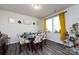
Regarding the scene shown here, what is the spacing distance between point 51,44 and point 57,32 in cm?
55

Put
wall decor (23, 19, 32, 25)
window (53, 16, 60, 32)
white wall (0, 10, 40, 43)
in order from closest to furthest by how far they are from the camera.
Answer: white wall (0, 10, 40, 43) → wall decor (23, 19, 32, 25) → window (53, 16, 60, 32)

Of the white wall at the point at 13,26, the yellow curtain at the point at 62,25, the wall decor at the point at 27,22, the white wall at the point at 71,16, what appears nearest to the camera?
the white wall at the point at 13,26

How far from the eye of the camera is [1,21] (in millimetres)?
2504

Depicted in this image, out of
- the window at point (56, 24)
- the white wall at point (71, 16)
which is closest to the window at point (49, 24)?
the window at point (56, 24)

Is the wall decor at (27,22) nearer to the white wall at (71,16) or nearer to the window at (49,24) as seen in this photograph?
the window at (49,24)

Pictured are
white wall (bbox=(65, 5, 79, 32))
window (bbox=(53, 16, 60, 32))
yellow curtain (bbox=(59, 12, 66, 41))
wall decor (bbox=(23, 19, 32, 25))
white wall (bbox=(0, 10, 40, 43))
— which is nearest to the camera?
white wall (bbox=(0, 10, 40, 43))

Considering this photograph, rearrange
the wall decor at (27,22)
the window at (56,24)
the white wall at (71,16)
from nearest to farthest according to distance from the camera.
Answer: the wall decor at (27,22)
the white wall at (71,16)
the window at (56,24)

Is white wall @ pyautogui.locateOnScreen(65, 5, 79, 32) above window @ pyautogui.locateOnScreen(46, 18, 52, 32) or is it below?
above

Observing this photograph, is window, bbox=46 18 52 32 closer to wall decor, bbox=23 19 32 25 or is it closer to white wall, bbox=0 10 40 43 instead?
white wall, bbox=0 10 40 43

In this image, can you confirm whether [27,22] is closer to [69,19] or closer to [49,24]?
[49,24]

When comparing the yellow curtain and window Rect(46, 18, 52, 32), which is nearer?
window Rect(46, 18, 52, 32)

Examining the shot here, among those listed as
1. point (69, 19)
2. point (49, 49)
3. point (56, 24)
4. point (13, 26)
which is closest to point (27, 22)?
point (13, 26)

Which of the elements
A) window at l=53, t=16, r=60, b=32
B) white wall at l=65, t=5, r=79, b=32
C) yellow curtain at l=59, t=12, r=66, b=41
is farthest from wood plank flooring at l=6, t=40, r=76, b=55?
white wall at l=65, t=5, r=79, b=32

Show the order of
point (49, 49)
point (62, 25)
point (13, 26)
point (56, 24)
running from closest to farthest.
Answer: point (13, 26), point (49, 49), point (56, 24), point (62, 25)
